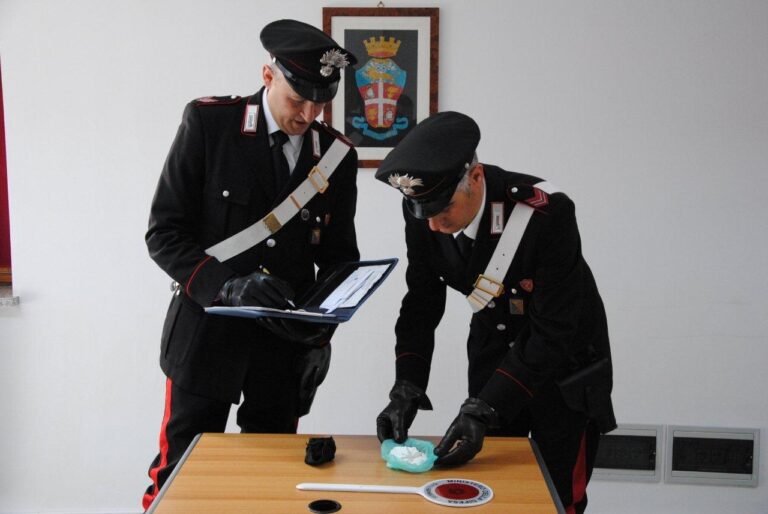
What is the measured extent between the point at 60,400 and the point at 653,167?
2.44 metres

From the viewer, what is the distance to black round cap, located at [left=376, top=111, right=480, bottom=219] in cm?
141

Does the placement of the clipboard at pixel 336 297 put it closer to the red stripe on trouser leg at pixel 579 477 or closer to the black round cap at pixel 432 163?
the black round cap at pixel 432 163

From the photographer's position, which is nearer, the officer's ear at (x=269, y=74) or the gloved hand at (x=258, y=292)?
the gloved hand at (x=258, y=292)

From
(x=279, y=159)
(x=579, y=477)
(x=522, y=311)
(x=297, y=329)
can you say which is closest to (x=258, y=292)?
(x=297, y=329)

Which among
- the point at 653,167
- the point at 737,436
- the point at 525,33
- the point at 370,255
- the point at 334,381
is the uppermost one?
the point at 525,33

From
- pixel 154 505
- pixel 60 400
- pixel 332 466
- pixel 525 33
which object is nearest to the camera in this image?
pixel 154 505

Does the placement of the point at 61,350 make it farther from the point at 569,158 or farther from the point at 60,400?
the point at 569,158

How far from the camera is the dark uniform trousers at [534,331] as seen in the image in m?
1.58

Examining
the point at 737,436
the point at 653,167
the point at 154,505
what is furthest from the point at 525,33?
the point at 154,505

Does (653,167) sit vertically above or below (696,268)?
above

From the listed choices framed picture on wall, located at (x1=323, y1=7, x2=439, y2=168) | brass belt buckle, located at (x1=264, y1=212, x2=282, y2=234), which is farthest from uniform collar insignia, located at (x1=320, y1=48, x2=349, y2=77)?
framed picture on wall, located at (x1=323, y1=7, x2=439, y2=168)

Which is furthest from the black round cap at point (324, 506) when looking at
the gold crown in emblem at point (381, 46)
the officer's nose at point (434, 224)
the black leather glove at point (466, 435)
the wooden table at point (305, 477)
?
the gold crown in emblem at point (381, 46)

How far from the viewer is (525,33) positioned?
2689 millimetres

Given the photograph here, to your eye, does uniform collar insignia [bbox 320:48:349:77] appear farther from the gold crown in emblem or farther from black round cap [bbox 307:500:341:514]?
the gold crown in emblem
